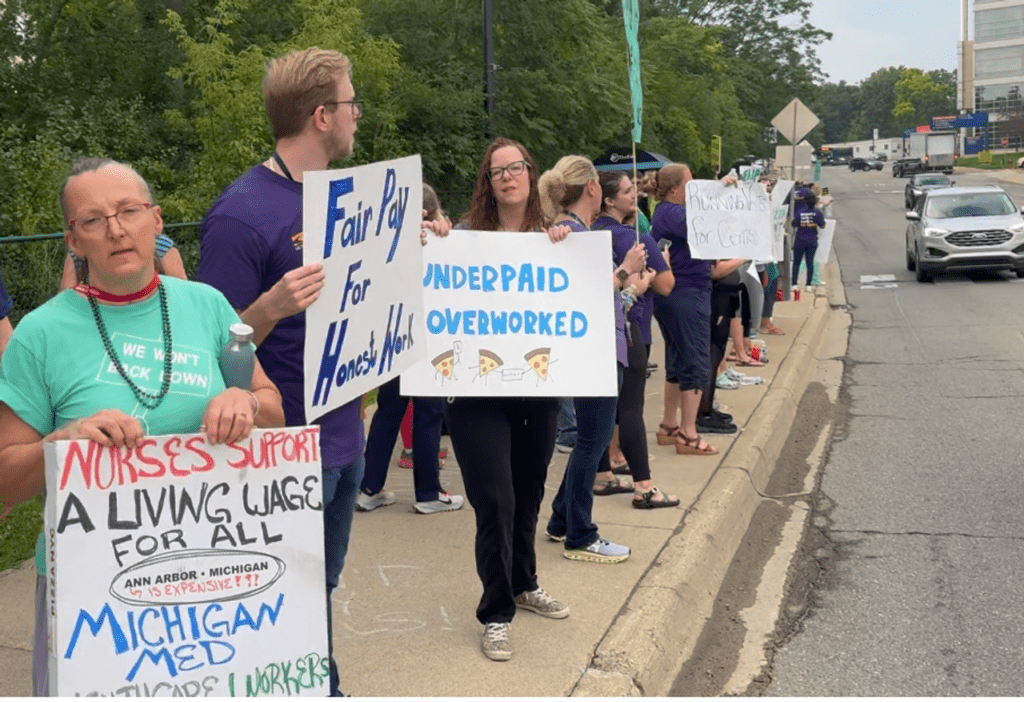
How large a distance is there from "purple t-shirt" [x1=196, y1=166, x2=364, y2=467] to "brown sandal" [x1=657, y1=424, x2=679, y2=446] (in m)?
5.26

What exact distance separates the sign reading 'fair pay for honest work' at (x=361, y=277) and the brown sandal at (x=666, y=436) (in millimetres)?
4936

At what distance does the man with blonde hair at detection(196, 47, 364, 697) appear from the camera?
308 cm

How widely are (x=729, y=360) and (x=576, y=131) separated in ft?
22.9

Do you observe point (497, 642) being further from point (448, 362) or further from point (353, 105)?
point (353, 105)

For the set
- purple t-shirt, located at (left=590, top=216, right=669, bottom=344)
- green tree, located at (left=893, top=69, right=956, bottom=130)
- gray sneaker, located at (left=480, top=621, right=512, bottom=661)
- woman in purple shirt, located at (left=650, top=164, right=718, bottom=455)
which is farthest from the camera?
green tree, located at (left=893, top=69, right=956, bottom=130)

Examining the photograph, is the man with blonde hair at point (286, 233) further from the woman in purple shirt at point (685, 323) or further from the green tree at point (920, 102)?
the green tree at point (920, 102)

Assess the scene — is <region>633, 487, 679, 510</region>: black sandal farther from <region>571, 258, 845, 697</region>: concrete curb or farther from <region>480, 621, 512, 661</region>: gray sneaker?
<region>480, 621, 512, 661</region>: gray sneaker

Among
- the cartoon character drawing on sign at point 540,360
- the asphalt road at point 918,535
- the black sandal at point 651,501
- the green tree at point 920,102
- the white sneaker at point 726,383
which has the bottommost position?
the asphalt road at point 918,535

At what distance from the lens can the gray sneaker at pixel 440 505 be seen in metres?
6.48

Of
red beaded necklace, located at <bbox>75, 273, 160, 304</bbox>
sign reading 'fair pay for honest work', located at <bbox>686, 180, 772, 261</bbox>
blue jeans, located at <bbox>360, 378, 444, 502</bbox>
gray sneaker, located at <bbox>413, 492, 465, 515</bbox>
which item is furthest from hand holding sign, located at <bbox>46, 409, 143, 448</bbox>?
sign reading 'fair pay for honest work', located at <bbox>686, 180, 772, 261</bbox>

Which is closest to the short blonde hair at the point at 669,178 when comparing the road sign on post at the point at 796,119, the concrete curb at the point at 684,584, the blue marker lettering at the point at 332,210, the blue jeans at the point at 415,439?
the concrete curb at the point at 684,584

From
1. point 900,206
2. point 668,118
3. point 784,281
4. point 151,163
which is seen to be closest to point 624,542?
point 151,163

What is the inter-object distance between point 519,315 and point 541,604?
3.86ft

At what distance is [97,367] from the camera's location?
8.34 feet
